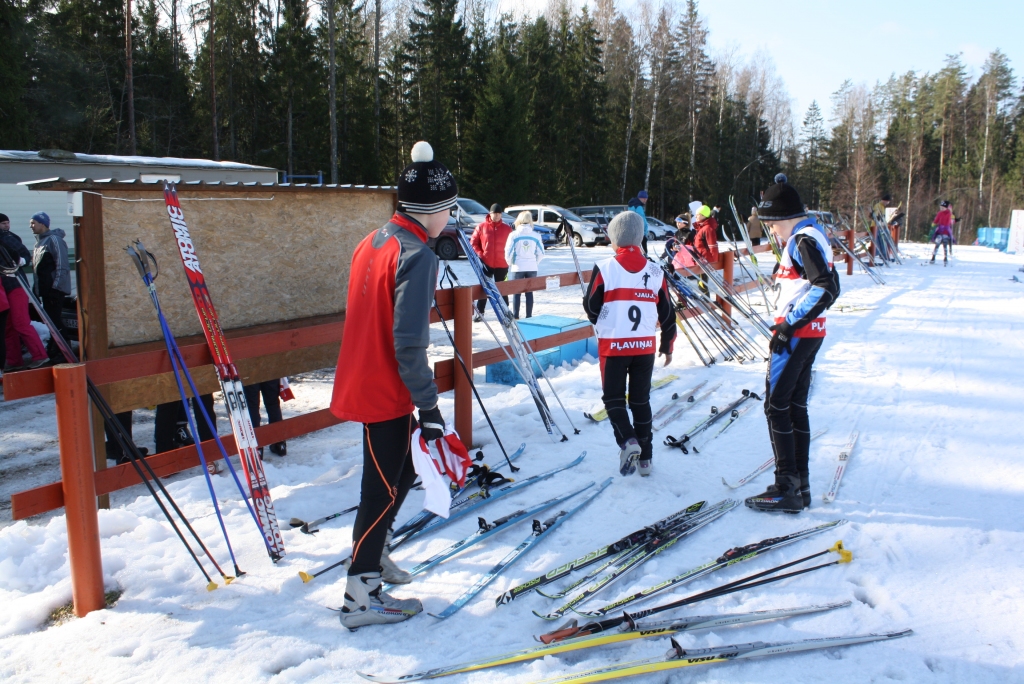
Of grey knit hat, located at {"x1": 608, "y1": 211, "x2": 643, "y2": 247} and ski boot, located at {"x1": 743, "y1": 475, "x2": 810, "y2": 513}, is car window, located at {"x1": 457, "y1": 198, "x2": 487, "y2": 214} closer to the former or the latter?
grey knit hat, located at {"x1": 608, "y1": 211, "x2": 643, "y2": 247}

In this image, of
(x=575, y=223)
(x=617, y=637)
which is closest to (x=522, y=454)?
(x=617, y=637)

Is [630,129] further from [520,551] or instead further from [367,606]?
[367,606]

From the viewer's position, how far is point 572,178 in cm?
3631

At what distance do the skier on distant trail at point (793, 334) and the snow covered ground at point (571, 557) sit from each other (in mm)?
195

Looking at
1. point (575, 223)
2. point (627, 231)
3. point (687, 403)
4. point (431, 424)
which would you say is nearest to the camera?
point (431, 424)

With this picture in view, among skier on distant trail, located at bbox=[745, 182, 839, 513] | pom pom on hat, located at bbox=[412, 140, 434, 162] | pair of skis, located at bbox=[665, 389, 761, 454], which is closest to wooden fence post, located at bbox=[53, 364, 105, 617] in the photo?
pom pom on hat, located at bbox=[412, 140, 434, 162]

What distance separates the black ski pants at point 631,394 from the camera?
4.20 metres

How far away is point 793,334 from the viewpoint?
11.5ft

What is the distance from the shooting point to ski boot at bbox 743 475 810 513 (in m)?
3.65

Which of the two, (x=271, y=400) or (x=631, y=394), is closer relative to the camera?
(x=631, y=394)

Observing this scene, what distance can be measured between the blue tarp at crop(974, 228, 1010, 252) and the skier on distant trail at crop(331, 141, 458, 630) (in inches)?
1366

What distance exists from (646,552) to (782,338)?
4.33 feet

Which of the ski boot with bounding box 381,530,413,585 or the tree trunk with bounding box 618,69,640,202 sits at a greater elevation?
the tree trunk with bounding box 618,69,640,202

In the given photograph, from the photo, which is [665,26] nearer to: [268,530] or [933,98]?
[933,98]
